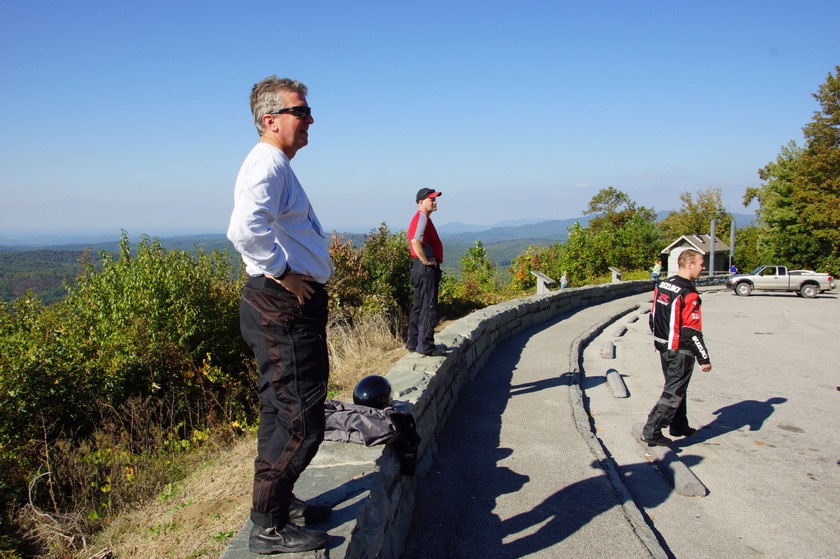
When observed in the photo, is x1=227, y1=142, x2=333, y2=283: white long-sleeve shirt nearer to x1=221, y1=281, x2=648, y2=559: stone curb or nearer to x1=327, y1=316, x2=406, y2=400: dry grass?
x1=221, y1=281, x2=648, y2=559: stone curb

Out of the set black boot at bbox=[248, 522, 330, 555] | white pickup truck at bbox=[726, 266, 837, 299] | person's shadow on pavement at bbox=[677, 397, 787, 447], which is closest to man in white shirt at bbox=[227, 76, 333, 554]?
black boot at bbox=[248, 522, 330, 555]

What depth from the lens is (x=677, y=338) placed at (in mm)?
5590

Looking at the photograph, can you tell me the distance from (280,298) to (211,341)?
836 cm

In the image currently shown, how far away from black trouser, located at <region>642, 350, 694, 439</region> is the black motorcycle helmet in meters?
3.04

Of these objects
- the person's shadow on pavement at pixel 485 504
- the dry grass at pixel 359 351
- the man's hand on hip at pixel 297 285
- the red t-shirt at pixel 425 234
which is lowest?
the person's shadow on pavement at pixel 485 504

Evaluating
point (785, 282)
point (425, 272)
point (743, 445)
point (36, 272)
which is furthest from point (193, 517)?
point (36, 272)

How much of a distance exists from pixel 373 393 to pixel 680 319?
10.9 feet

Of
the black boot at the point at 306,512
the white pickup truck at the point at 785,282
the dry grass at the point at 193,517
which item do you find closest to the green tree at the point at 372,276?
the dry grass at the point at 193,517

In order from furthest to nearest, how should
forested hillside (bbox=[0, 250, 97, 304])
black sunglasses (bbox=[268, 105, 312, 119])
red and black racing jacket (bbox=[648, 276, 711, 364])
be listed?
1. forested hillside (bbox=[0, 250, 97, 304])
2. red and black racing jacket (bbox=[648, 276, 711, 364])
3. black sunglasses (bbox=[268, 105, 312, 119])

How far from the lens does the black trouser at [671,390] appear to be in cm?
560

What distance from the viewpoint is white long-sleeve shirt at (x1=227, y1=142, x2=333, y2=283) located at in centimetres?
237

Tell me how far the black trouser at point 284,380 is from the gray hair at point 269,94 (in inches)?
31.0

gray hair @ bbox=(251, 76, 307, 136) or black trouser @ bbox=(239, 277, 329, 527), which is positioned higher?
gray hair @ bbox=(251, 76, 307, 136)

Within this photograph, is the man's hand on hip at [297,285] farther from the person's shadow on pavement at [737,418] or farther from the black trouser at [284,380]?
the person's shadow on pavement at [737,418]
